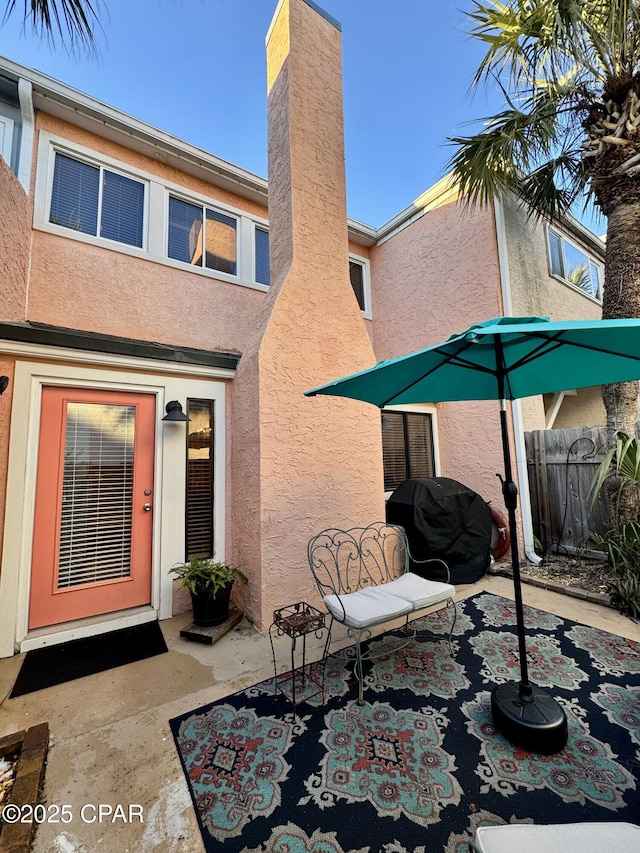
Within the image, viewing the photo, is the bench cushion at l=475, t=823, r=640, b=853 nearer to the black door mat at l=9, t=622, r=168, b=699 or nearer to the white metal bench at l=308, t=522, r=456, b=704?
the white metal bench at l=308, t=522, r=456, b=704

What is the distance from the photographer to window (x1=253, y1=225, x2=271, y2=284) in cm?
601

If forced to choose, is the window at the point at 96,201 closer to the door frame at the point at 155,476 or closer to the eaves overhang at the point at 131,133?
the eaves overhang at the point at 131,133

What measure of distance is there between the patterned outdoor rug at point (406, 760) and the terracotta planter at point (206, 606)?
1.06m

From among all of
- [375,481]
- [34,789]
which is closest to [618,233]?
[375,481]

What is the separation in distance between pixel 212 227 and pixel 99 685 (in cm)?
586

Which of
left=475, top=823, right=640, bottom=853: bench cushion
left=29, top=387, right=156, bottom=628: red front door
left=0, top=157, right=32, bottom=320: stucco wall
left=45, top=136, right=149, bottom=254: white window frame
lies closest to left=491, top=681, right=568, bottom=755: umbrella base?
left=475, top=823, right=640, bottom=853: bench cushion

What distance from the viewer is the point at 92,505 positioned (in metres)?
3.85

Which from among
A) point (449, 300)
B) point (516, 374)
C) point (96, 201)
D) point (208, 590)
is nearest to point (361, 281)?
point (449, 300)

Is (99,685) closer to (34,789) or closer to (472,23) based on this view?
(34,789)

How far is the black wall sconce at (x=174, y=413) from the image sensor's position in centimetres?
407

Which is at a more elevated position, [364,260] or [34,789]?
[364,260]

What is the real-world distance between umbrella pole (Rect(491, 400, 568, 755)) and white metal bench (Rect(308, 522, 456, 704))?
0.75 metres

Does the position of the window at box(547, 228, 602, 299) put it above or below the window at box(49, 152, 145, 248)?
above

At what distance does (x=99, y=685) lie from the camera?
285cm
